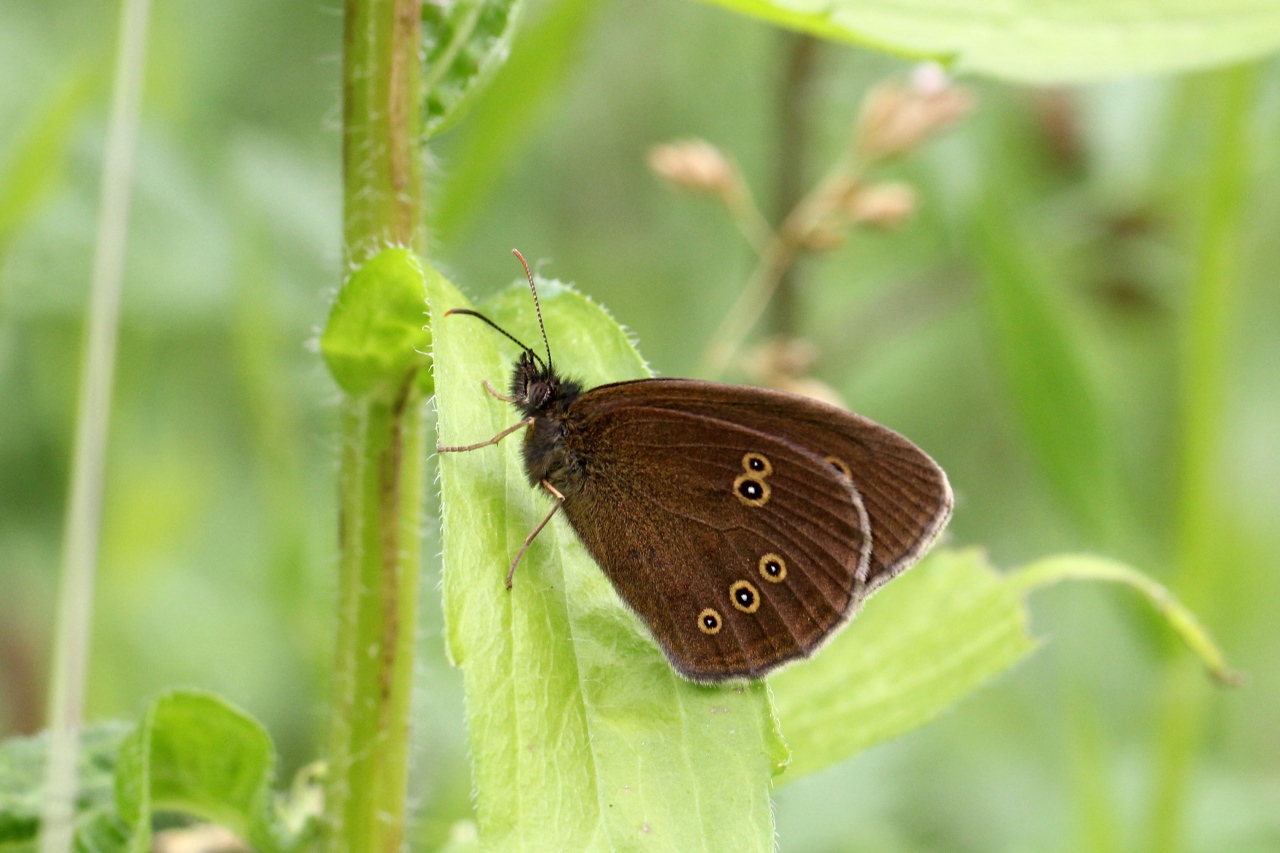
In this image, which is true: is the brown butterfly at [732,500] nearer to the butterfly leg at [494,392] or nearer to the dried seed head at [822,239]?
the butterfly leg at [494,392]

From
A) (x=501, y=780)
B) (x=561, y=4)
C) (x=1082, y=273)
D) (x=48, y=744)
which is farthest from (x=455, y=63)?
(x=1082, y=273)

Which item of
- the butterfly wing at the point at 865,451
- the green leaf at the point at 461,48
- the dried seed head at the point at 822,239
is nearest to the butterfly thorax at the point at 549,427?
the butterfly wing at the point at 865,451

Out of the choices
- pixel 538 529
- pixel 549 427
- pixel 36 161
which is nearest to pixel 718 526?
Answer: pixel 549 427

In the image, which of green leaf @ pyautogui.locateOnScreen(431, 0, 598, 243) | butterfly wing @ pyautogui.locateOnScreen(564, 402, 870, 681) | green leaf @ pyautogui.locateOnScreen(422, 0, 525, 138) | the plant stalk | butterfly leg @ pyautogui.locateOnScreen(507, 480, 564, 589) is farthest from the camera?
green leaf @ pyautogui.locateOnScreen(431, 0, 598, 243)

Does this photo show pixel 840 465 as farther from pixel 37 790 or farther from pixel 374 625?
pixel 37 790

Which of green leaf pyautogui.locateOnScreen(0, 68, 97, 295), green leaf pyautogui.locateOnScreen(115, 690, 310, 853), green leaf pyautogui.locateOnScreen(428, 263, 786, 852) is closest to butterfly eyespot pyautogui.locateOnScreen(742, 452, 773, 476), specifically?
green leaf pyautogui.locateOnScreen(428, 263, 786, 852)

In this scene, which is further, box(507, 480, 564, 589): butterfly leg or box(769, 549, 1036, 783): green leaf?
box(769, 549, 1036, 783): green leaf

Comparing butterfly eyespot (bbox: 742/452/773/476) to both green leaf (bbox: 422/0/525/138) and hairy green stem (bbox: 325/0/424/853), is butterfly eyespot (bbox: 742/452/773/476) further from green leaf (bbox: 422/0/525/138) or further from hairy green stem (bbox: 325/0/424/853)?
green leaf (bbox: 422/0/525/138)
